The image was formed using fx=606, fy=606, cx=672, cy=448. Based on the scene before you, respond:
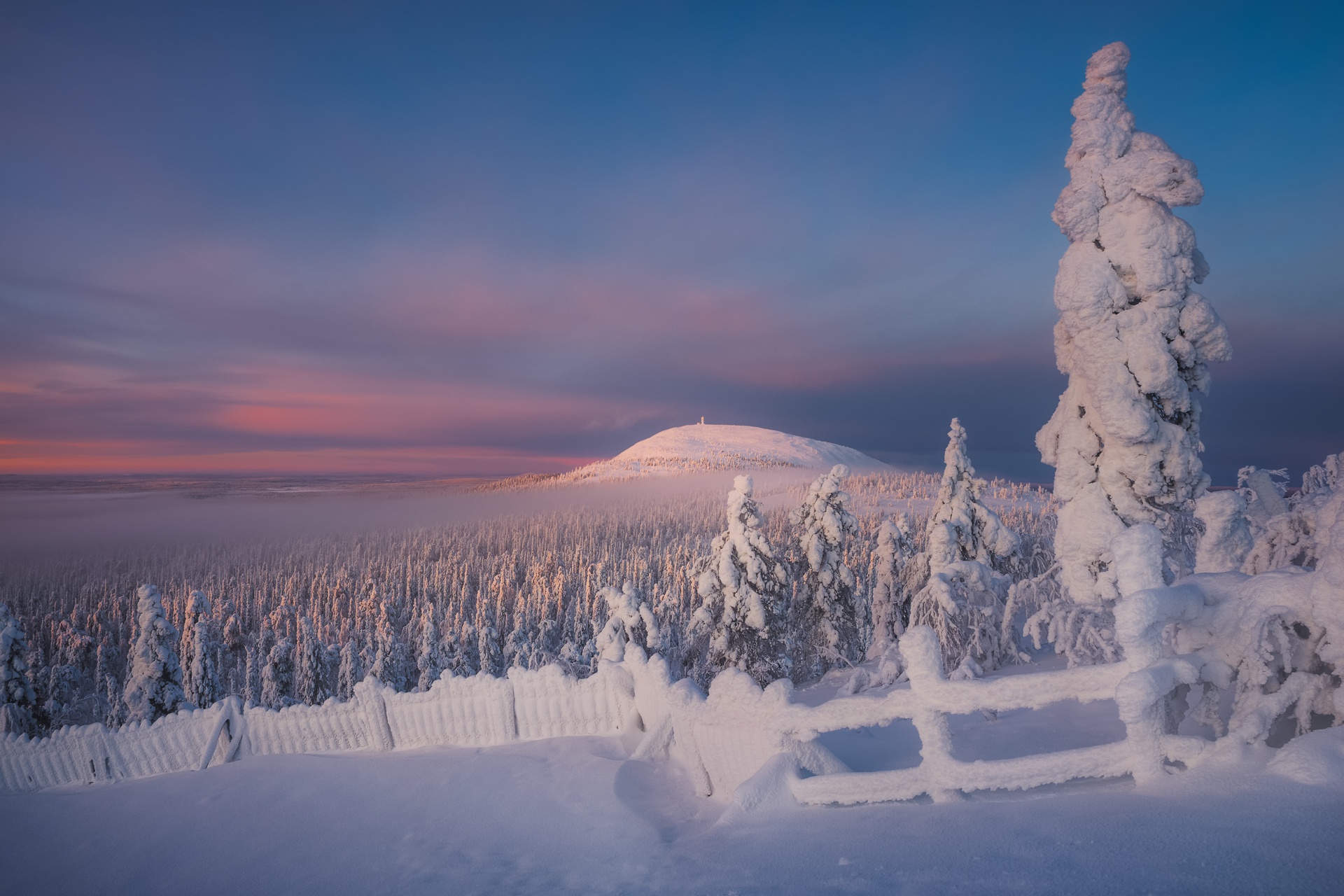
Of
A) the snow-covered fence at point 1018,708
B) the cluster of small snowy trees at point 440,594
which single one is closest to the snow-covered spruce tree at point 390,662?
the cluster of small snowy trees at point 440,594

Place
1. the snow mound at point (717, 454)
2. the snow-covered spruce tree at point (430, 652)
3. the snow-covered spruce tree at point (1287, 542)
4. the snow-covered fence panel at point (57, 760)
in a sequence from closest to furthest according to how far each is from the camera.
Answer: the snow-covered spruce tree at point (1287, 542) < the snow-covered fence panel at point (57, 760) < the snow-covered spruce tree at point (430, 652) < the snow mound at point (717, 454)

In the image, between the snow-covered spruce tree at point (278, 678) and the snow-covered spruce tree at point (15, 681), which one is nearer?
the snow-covered spruce tree at point (15, 681)

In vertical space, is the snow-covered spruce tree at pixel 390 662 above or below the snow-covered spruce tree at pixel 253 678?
above

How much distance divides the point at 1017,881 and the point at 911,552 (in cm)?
3123

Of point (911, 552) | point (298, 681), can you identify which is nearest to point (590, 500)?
point (298, 681)

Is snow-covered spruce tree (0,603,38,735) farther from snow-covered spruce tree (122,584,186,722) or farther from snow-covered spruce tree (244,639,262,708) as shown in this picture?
snow-covered spruce tree (244,639,262,708)

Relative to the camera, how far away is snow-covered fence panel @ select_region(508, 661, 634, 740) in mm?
8078

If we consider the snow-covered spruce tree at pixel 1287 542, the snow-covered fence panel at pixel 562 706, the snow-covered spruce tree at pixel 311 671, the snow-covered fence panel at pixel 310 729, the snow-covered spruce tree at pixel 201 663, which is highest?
the snow-covered spruce tree at pixel 1287 542

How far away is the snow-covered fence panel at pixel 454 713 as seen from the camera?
323 inches

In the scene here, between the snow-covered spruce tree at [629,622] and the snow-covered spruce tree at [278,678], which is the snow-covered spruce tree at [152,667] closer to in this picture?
the snow-covered spruce tree at [278,678]

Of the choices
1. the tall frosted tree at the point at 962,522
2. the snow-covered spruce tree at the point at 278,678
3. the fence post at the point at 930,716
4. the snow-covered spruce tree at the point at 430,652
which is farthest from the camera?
the snow-covered spruce tree at the point at 430,652

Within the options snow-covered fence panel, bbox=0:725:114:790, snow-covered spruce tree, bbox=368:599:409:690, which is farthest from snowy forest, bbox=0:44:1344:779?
snow-covered fence panel, bbox=0:725:114:790

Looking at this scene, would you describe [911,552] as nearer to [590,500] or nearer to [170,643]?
[170,643]

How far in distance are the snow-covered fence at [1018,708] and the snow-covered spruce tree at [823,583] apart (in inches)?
942
